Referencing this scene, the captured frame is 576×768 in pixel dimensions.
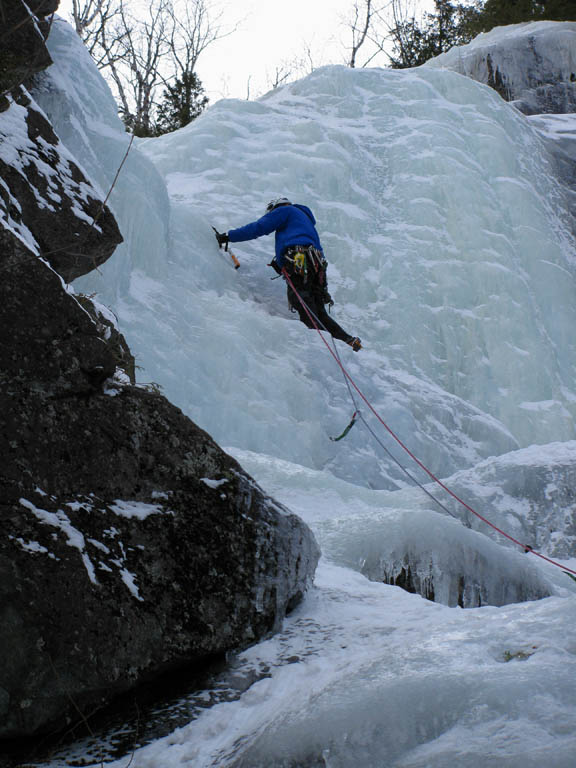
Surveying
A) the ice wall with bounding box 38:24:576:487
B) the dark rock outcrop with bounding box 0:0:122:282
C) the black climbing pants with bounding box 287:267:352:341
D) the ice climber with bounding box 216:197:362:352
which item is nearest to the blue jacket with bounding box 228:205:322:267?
the ice climber with bounding box 216:197:362:352

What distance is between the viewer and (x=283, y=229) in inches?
244

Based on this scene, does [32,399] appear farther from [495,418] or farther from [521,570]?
[495,418]

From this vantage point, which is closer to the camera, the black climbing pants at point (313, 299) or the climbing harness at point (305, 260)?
the climbing harness at point (305, 260)

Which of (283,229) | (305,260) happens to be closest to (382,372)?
(305,260)

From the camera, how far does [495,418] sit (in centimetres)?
745

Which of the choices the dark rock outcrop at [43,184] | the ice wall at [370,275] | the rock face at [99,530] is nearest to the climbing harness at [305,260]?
the ice wall at [370,275]

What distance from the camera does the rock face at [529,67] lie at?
48.0ft

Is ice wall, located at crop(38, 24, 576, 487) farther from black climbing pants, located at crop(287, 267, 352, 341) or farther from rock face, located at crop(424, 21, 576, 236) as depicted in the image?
rock face, located at crop(424, 21, 576, 236)

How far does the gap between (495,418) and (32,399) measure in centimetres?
617

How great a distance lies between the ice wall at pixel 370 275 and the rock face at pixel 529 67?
13.6 feet

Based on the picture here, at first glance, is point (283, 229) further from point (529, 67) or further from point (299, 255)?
point (529, 67)

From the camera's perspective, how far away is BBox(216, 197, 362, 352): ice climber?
598 centimetres

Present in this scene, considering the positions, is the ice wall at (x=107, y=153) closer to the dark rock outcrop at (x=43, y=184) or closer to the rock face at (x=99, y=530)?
the dark rock outcrop at (x=43, y=184)

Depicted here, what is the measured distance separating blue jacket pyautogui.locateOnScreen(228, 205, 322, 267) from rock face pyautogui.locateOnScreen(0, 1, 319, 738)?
→ 391cm
